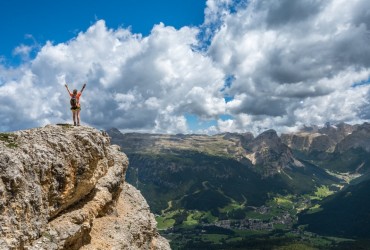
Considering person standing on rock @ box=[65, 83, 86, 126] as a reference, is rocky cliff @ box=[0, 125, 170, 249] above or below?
below

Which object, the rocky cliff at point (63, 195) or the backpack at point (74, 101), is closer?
the rocky cliff at point (63, 195)

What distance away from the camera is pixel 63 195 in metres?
40.7

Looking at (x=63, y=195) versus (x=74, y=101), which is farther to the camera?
(x=74, y=101)

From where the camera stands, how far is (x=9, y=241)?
30219 mm

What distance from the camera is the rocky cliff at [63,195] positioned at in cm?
3234

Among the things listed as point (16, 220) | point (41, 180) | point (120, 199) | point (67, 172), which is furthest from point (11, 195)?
point (120, 199)

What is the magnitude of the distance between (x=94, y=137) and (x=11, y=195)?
1745 centimetres

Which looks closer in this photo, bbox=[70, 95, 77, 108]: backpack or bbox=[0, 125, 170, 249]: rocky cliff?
bbox=[0, 125, 170, 249]: rocky cliff

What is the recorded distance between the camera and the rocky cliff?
106ft

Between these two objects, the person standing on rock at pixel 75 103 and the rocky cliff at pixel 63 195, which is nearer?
the rocky cliff at pixel 63 195

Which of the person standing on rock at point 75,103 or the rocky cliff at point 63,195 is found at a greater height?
the person standing on rock at point 75,103

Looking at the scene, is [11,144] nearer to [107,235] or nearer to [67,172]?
[67,172]

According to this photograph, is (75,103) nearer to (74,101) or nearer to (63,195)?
(74,101)

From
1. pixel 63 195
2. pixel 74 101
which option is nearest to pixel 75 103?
pixel 74 101
